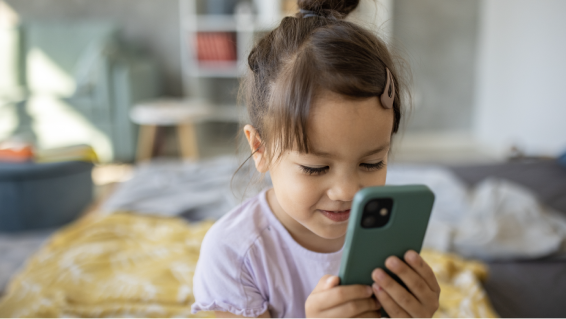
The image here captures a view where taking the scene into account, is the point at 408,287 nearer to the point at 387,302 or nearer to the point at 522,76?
the point at 387,302

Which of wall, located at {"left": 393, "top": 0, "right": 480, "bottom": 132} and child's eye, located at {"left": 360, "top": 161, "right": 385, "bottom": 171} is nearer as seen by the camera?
child's eye, located at {"left": 360, "top": 161, "right": 385, "bottom": 171}

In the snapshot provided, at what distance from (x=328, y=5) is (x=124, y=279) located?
0.69 meters

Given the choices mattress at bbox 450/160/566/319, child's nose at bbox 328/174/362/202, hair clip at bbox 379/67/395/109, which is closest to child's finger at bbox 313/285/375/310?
child's nose at bbox 328/174/362/202

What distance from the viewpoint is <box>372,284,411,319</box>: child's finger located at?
0.54 m

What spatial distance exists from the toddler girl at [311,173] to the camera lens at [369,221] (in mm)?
61

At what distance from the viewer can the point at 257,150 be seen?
66 cm

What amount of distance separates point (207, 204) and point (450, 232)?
2.34 ft

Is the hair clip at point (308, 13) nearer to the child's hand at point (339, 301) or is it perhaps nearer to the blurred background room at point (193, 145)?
the blurred background room at point (193, 145)

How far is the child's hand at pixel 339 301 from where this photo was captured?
53 centimetres

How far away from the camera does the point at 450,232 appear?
45.9 inches

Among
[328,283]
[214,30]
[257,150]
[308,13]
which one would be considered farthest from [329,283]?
[214,30]

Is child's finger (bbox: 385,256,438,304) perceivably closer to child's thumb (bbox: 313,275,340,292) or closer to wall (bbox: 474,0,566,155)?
child's thumb (bbox: 313,275,340,292)

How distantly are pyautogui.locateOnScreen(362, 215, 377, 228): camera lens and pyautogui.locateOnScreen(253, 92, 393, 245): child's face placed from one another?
61 mm

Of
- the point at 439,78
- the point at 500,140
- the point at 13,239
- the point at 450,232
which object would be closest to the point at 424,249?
the point at 450,232
